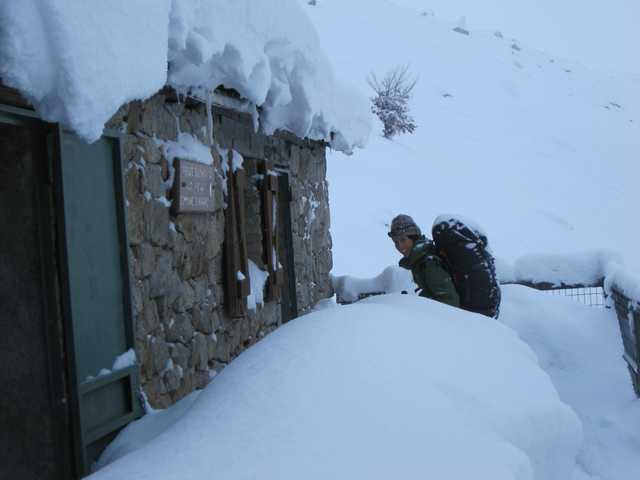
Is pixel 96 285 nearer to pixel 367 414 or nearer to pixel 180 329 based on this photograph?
pixel 180 329

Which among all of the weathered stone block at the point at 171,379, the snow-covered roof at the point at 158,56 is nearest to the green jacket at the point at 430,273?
the snow-covered roof at the point at 158,56

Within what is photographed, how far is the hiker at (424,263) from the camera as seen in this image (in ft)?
14.6

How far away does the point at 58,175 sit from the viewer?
2883 millimetres

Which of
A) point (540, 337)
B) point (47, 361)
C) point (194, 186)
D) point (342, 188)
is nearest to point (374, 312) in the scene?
point (47, 361)

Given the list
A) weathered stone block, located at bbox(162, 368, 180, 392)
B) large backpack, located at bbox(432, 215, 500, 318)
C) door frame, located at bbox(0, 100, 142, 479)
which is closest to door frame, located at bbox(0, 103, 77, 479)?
door frame, located at bbox(0, 100, 142, 479)

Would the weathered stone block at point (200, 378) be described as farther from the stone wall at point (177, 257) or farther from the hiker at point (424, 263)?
the hiker at point (424, 263)

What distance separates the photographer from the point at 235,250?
16.1 ft

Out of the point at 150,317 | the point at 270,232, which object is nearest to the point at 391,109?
the point at 270,232

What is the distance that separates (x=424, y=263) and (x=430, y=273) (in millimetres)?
119

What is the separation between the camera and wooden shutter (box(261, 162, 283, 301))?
570 centimetres

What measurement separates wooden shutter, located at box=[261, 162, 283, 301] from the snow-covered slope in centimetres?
860

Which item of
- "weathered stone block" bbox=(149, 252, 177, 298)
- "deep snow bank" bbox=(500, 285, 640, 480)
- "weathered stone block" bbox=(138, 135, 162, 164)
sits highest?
"weathered stone block" bbox=(138, 135, 162, 164)

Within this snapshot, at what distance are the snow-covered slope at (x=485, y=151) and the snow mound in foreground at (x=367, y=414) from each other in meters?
11.8

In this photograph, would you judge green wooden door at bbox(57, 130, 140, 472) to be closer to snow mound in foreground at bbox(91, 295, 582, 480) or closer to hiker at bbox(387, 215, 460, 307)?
snow mound in foreground at bbox(91, 295, 582, 480)
